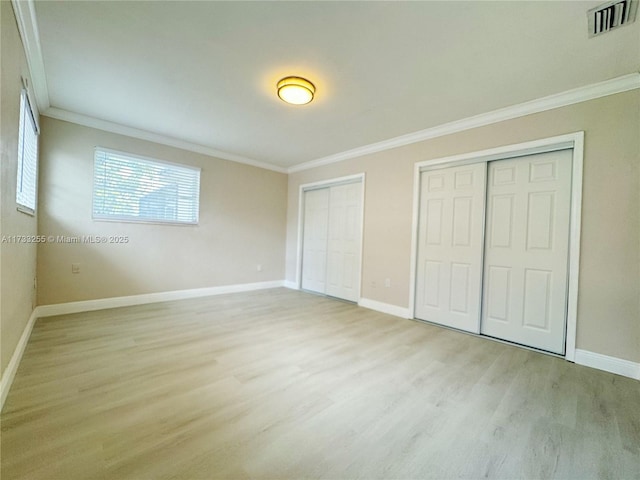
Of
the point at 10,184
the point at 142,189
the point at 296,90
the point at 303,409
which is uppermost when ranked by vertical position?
the point at 296,90

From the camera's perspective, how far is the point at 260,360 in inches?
87.4

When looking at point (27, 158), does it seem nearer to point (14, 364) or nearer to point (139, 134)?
point (139, 134)

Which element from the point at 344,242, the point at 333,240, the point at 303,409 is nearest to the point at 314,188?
the point at 333,240

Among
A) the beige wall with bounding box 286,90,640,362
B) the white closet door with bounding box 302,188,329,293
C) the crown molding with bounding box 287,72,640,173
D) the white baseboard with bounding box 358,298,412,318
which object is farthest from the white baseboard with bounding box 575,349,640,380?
the white closet door with bounding box 302,188,329,293

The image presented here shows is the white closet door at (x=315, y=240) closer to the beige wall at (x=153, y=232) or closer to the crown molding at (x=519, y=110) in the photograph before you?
the beige wall at (x=153, y=232)

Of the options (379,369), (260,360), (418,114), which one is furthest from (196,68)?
(379,369)

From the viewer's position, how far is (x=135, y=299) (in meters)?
3.78

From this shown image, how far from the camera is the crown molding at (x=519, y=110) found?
2.22 metres

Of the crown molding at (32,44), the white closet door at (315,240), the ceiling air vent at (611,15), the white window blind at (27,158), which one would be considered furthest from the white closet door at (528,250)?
the white window blind at (27,158)

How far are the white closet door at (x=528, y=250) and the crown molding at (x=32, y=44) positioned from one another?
4.21 m

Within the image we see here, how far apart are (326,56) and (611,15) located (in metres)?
1.82

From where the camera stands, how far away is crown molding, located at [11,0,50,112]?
1699 mm

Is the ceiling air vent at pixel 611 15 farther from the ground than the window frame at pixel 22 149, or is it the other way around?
the ceiling air vent at pixel 611 15

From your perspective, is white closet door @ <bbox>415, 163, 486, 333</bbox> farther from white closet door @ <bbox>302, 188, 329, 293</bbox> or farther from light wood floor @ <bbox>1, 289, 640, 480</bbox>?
white closet door @ <bbox>302, 188, 329, 293</bbox>
